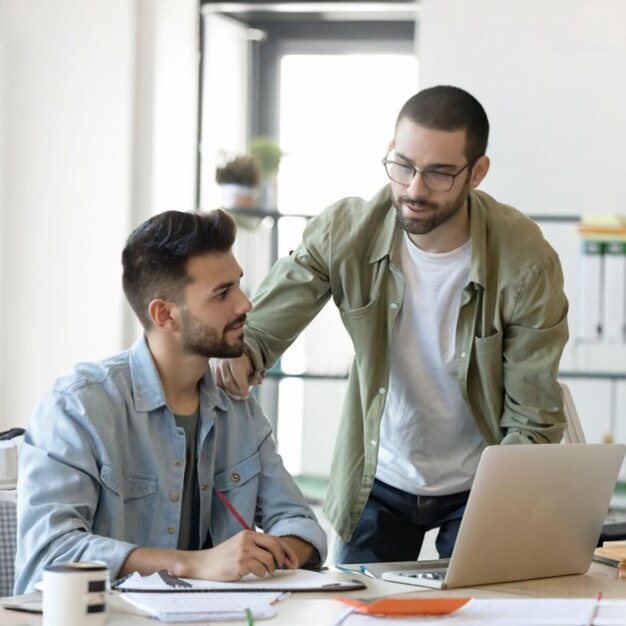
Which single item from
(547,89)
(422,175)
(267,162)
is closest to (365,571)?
(422,175)

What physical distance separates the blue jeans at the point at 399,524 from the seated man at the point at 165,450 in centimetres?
38

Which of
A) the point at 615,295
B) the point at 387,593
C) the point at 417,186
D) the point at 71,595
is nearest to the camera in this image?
the point at 71,595

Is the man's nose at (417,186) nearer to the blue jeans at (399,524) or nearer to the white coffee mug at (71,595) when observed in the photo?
the blue jeans at (399,524)

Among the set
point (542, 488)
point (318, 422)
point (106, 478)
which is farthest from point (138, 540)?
point (318, 422)

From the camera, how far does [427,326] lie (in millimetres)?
2363

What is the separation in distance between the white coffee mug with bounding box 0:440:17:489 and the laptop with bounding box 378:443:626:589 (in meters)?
0.71

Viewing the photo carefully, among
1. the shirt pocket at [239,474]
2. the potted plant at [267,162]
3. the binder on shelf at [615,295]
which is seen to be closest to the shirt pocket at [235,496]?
the shirt pocket at [239,474]

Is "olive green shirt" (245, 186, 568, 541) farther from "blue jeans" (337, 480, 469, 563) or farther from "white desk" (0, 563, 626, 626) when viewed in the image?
"white desk" (0, 563, 626, 626)

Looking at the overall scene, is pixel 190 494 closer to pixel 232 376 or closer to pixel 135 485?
pixel 135 485

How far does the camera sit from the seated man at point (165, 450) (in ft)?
5.80

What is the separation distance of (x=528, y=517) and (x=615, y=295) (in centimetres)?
253

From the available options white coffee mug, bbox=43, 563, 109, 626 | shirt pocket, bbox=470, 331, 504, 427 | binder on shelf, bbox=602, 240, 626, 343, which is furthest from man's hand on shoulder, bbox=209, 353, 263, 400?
binder on shelf, bbox=602, 240, 626, 343

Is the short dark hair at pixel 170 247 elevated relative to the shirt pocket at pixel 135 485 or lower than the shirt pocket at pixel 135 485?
elevated

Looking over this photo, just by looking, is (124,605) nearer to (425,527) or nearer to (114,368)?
(114,368)
